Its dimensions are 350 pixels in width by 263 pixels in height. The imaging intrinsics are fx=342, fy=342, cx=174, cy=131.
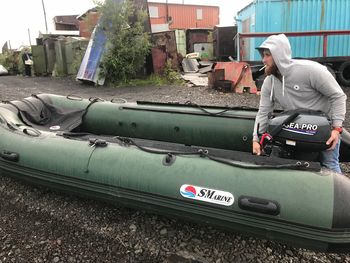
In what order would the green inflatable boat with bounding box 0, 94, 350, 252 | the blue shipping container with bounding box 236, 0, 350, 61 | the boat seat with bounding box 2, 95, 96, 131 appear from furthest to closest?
1. the blue shipping container with bounding box 236, 0, 350, 61
2. the boat seat with bounding box 2, 95, 96, 131
3. the green inflatable boat with bounding box 0, 94, 350, 252

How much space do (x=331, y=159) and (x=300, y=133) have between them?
381 millimetres

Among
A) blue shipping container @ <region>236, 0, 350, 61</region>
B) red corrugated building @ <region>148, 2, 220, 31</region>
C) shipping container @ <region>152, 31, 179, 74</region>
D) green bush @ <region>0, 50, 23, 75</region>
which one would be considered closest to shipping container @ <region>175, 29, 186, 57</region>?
shipping container @ <region>152, 31, 179, 74</region>

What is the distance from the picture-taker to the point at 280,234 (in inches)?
92.0

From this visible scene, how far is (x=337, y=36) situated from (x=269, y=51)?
7879 millimetres

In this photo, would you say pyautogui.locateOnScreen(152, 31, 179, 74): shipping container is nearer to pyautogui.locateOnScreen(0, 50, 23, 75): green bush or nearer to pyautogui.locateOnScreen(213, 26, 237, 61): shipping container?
pyautogui.locateOnScreen(213, 26, 237, 61): shipping container

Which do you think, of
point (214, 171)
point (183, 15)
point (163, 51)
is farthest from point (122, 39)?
point (183, 15)

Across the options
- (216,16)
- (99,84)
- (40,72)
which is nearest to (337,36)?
(99,84)

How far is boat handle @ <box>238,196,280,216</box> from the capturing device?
2305 mm

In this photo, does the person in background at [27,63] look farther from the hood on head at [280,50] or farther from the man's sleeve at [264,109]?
the hood on head at [280,50]

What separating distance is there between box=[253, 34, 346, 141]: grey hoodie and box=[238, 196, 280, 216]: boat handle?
80 centimetres

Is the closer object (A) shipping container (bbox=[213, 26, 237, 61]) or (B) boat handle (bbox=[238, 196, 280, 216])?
(B) boat handle (bbox=[238, 196, 280, 216])

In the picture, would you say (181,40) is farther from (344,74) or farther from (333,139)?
(333,139)

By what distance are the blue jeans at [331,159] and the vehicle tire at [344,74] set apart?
23.6ft

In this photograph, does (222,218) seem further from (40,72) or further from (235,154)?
A: (40,72)
